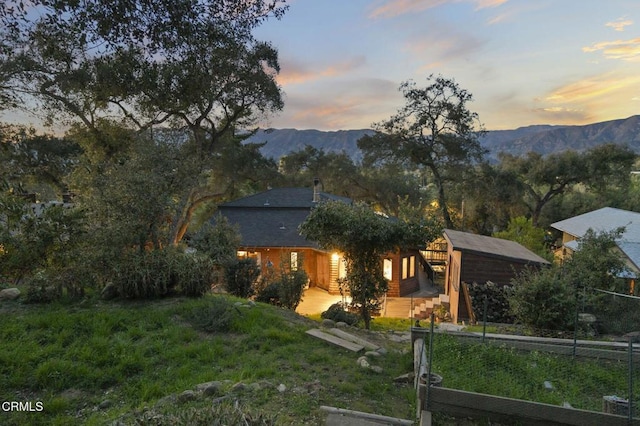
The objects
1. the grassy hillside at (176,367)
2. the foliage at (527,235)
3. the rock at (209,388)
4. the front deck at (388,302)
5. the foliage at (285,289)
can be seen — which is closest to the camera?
the grassy hillside at (176,367)

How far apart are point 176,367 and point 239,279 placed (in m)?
5.71

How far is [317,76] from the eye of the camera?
16344 millimetres

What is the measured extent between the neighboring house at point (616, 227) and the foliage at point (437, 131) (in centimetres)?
760

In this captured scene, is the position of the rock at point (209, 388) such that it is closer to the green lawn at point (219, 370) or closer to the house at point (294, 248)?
the green lawn at point (219, 370)

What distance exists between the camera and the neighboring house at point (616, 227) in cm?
1262

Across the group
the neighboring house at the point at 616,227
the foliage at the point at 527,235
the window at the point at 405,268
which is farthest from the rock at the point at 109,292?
the foliage at the point at 527,235

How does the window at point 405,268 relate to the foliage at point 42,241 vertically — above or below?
below

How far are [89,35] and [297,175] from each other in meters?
25.7

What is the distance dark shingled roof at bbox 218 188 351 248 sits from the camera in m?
17.7

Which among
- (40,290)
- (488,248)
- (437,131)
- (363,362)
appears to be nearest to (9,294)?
(40,290)

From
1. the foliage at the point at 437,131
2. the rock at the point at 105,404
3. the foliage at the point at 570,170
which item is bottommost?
the rock at the point at 105,404

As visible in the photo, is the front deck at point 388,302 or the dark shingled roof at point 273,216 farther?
the dark shingled roof at point 273,216

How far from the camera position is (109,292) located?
26.0ft

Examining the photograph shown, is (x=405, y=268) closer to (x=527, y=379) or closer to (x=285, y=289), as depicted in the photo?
(x=285, y=289)
